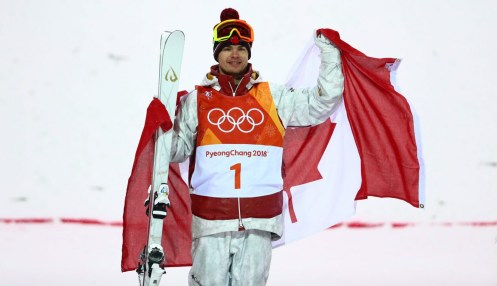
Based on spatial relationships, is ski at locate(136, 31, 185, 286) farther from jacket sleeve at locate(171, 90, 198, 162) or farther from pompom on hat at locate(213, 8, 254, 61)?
pompom on hat at locate(213, 8, 254, 61)

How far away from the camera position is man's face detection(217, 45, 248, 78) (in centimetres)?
252

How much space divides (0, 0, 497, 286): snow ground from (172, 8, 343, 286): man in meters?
1.15

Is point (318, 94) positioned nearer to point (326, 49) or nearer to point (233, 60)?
point (326, 49)

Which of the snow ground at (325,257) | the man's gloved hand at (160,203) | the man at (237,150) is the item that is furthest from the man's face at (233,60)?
the snow ground at (325,257)

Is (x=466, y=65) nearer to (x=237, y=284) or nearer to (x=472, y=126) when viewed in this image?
(x=472, y=126)

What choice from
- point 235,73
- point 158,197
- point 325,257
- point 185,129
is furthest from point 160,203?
point 325,257

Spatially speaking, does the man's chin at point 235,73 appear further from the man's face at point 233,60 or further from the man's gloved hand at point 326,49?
Answer: the man's gloved hand at point 326,49

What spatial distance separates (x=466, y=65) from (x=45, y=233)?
1997mm

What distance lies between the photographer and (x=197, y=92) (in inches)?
99.9

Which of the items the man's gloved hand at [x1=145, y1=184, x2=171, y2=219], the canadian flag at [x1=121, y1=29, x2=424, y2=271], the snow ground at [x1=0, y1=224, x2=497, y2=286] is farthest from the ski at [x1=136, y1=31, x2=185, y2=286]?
the snow ground at [x1=0, y1=224, x2=497, y2=286]

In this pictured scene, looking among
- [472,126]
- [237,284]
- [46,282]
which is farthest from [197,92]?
[472,126]

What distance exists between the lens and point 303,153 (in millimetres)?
2771

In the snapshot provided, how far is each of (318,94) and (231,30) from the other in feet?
1.04

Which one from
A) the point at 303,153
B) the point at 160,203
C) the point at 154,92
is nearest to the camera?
the point at 160,203
